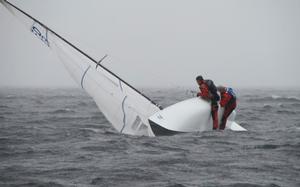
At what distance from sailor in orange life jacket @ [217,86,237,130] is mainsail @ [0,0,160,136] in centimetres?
196

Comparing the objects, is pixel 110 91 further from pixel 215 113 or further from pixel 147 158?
pixel 147 158

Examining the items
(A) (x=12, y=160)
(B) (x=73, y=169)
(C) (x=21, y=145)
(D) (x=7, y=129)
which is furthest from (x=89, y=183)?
(D) (x=7, y=129)

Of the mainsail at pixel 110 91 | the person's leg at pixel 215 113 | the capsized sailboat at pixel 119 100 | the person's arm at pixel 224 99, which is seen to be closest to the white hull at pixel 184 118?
the capsized sailboat at pixel 119 100

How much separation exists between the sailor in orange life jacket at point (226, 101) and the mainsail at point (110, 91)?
196 cm

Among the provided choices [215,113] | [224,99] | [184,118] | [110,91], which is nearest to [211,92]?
[224,99]

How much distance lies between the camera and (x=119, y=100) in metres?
13.8

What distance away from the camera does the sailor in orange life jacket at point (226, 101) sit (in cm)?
1392

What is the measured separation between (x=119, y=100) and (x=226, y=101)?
3.13 metres

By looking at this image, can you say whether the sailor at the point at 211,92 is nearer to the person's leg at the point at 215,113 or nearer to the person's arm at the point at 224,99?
the person's leg at the point at 215,113

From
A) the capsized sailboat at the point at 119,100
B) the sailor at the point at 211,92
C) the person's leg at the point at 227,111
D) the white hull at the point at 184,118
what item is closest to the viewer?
the white hull at the point at 184,118

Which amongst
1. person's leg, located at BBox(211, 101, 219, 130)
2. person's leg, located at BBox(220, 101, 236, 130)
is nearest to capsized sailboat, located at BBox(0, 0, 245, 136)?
person's leg, located at BBox(211, 101, 219, 130)

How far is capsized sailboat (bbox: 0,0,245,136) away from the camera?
13.5 metres

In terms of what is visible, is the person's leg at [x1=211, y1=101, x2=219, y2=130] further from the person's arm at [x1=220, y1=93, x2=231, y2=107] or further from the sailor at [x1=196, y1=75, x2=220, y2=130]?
the person's arm at [x1=220, y1=93, x2=231, y2=107]

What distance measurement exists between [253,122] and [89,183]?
446 inches
